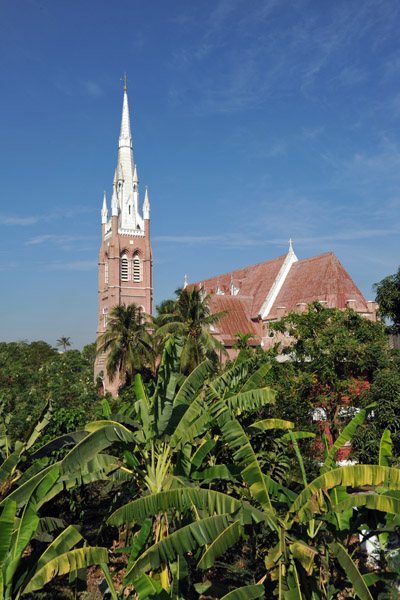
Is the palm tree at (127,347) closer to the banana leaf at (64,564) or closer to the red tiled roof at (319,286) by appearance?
the red tiled roof at (319,286)

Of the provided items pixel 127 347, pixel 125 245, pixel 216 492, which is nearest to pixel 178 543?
pixel 216 492

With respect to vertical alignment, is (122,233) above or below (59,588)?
above

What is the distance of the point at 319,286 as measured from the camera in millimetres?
42250

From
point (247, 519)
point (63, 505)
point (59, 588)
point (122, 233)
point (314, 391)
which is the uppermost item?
point (122, 233)

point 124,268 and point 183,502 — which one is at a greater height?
point 124,268

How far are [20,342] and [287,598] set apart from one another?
38.0m

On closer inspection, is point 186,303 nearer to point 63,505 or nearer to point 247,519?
point 63,505

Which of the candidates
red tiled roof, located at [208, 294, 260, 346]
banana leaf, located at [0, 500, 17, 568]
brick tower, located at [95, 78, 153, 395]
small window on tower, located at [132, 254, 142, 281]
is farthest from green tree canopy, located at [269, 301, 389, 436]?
small window on tower, located at [132, 254, 142, 281]

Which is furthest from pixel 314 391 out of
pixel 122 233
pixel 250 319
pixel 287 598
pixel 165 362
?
pixel 122 233

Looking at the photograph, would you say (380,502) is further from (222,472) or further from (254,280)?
(254,280)

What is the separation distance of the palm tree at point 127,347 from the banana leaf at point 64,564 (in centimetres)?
2605

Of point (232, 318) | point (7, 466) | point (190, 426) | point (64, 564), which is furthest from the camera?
point (232, 318)

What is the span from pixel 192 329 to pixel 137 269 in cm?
3292

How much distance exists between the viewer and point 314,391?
17734 millimetres
